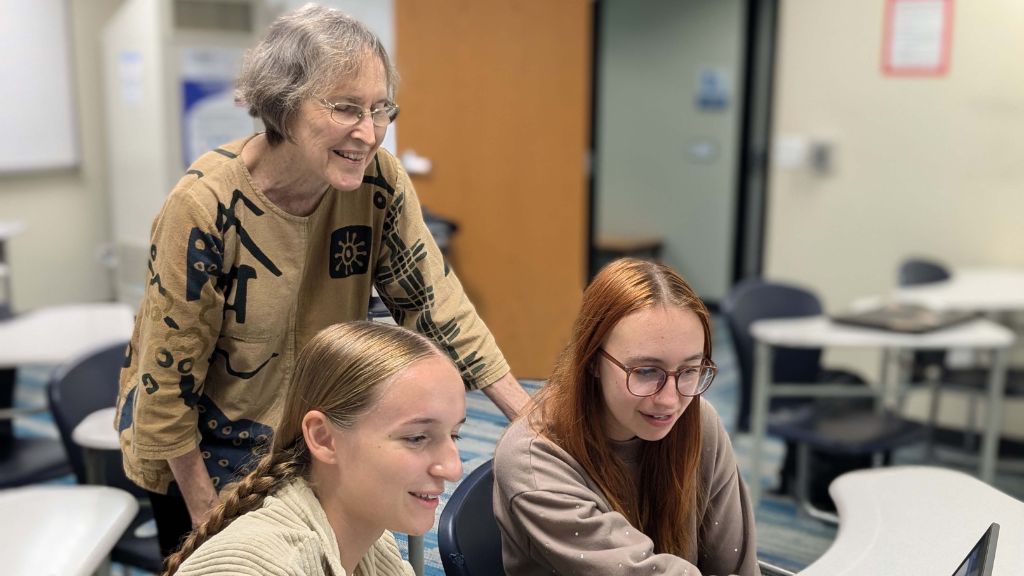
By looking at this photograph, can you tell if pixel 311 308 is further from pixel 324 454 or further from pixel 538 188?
pixel 538 188

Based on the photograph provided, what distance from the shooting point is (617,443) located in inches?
57.4

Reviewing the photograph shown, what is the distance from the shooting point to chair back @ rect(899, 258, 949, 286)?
13.8ft

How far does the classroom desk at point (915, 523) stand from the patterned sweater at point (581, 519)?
149mm

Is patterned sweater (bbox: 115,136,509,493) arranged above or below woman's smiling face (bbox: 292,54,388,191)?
below

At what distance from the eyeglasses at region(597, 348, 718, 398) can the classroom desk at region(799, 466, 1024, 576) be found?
34cm

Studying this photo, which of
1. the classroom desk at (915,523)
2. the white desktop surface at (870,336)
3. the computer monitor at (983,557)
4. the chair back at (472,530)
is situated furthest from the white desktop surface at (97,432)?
the white desktop surface at (870,336)

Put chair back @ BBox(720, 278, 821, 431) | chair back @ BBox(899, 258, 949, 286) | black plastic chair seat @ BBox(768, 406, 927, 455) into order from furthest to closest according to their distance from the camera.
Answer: chair back @ BBox(899, 258, 949, 286)
chair back @ BBox(720, 278, 821, 431)
black plastic chair seat @ BBox(768, 406, 927, 455)

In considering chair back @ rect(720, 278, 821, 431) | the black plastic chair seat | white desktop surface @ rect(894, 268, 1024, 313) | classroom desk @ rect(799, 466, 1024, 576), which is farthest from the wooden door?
classroom desk @ rect(799, 466, 1024, 576)

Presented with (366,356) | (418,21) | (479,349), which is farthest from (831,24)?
(366,356)

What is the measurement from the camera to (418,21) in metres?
3.89

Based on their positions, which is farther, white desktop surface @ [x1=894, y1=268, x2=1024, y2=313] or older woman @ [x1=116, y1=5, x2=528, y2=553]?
white desktop surface @ [x1=894, y1=268, x2=1024, y2=313]

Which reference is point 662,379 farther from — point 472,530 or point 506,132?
point 506,132

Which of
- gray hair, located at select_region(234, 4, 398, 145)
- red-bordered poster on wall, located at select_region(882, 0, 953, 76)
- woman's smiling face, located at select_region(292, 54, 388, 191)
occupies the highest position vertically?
red-bordered poster on wall, located at select_region(882, 0, 953, 76)

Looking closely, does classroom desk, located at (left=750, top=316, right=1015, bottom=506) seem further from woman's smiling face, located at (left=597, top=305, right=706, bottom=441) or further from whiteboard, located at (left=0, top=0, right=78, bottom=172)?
whiteboard, located at (left=0, top=0, right=78, bottom=172)
